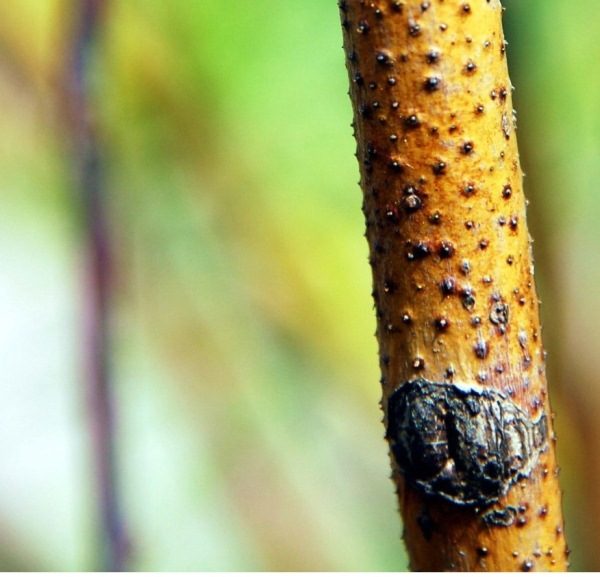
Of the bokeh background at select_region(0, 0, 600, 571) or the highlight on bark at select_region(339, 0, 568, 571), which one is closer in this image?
the highlight on bark at select_region(339, 0, 568, 571)

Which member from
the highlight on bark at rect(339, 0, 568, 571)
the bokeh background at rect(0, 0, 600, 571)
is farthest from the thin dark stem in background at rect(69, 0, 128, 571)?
the highlight on bark at rect(339, 0, 568, 571)

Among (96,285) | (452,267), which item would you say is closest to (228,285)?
(96,285)

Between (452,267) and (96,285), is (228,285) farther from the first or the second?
(452,267)

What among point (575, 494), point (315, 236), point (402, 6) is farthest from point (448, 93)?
point (575, 494)

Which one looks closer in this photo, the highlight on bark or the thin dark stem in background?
the highlight on bark

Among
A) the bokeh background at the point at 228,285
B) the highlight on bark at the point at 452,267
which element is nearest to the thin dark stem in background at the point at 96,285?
the bokeh background at the point at 228,285

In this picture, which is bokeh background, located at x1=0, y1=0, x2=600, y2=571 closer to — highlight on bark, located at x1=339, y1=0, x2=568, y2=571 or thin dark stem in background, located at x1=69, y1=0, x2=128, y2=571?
thin dark stem in background, located at x1=69, y1=0, x2=128, y2=571

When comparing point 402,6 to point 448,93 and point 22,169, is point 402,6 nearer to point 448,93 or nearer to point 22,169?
point 448,93
